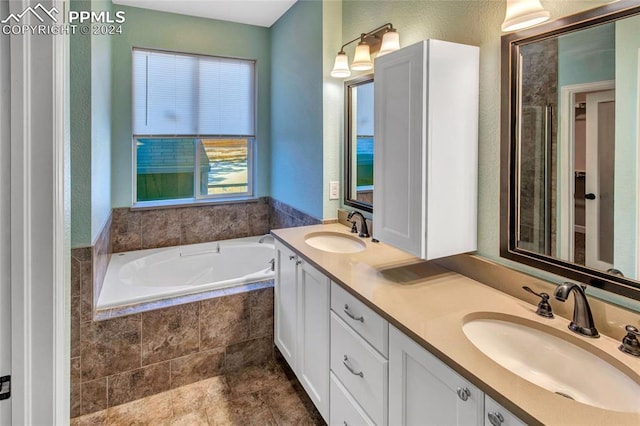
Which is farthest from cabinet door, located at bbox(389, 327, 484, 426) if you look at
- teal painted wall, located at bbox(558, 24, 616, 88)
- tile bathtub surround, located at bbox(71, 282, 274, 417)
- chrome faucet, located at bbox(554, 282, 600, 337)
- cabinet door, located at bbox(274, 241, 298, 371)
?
tile bathtub surround, located at bbox(71, 282, 274, 417)

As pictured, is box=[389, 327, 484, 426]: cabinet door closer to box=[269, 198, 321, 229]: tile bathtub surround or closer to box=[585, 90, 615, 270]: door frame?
box=[585, 90, 615, 270]: door frame

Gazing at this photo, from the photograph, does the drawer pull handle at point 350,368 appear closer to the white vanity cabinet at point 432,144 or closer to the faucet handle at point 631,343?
the white vanity cabinet at point 432,144

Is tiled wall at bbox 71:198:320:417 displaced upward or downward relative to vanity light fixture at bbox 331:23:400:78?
downward

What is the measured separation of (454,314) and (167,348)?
1785 mm

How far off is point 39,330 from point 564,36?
1.77 meters

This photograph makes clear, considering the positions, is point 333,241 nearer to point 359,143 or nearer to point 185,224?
point 359,143

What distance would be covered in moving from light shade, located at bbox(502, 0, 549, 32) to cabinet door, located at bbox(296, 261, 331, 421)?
1.24 metres

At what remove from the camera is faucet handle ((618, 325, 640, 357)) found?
977 mm

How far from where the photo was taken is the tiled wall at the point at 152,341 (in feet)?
6.64

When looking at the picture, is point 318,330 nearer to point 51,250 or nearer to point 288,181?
point 51,250

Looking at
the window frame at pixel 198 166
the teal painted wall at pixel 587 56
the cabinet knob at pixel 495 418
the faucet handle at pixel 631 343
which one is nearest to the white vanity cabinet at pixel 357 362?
the cabinet knob at pixel 495 418

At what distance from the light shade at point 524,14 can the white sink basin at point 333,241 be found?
132cm

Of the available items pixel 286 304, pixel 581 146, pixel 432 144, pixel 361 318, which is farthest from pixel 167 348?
pixel 581 146

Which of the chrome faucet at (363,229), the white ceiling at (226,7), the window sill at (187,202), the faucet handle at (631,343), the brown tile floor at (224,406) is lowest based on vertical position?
the brown tile floor at (224,406)
